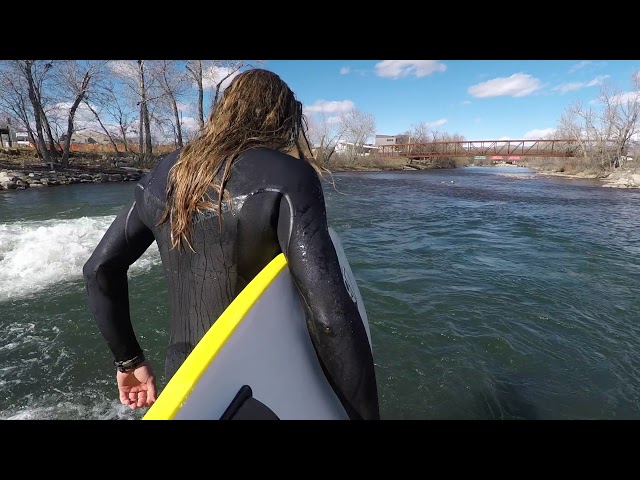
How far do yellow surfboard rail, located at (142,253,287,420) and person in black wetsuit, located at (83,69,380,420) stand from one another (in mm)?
73

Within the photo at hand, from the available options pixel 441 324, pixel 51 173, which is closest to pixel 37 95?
pixel 51 173

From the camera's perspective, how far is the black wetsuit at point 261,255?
110 cm

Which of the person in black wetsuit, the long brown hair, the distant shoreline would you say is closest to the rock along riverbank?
the distant shoreline

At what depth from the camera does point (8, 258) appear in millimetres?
7027

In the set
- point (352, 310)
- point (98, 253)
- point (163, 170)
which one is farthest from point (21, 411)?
point (352, 310)

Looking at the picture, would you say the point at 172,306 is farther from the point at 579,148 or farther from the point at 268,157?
the point at 579,148

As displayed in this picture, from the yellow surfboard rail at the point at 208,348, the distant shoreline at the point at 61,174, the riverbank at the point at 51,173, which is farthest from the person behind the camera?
the distant shoreline at the point at 61,174

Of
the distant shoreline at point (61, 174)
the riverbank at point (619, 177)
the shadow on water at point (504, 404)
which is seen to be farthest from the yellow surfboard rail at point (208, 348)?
the riverbank at point (619, 177)

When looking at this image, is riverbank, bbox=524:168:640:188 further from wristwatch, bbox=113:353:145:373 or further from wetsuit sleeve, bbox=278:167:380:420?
wristwatch, bbox=113:353:145:373

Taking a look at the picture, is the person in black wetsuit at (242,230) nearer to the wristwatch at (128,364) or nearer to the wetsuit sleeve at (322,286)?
the wetsuit sleeve at (322,286)

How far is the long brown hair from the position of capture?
1.15 meters

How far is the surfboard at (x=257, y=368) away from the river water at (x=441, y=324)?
234cm

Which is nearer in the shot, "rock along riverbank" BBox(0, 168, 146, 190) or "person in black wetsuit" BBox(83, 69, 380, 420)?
"person in black wetsuit" BBox(83, 69, 380, 420)

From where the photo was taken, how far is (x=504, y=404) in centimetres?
342
